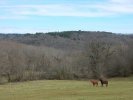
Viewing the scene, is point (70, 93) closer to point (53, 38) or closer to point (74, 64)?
point (74, 64)

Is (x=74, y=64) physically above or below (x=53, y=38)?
below

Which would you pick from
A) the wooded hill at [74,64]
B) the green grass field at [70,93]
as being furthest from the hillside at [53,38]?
the green grass field at [70,93]

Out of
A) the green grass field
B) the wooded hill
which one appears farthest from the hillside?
the green grass field

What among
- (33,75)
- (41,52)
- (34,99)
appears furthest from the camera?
(41,52)

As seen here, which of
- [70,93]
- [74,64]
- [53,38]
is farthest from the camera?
[53,38]

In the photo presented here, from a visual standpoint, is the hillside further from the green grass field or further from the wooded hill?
the green grass field

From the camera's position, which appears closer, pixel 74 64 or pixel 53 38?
pixel 74 64

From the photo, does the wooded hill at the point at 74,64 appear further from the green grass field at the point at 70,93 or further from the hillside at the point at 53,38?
the hillside at the point at 53,38

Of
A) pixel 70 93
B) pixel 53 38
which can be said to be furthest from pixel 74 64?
pixel 53 38

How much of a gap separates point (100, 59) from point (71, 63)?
23.4ft

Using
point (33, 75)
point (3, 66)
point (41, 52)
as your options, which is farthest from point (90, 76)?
point (41, 52)

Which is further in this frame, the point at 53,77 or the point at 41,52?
the point at 41,52

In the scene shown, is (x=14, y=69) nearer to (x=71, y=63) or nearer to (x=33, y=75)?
(x=33, y=75)

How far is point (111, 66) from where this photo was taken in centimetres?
8788
